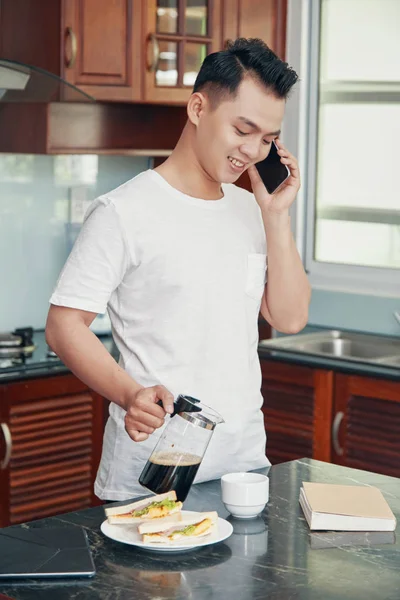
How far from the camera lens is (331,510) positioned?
184 cm

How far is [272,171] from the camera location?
7.77 ft

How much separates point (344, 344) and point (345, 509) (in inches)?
92.1

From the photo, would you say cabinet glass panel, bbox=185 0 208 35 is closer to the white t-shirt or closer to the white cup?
the white t-shirt

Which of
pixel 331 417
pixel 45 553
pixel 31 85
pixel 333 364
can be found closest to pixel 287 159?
pixel 45 553

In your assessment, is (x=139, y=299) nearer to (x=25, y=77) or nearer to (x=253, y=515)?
(x=253, y=515)

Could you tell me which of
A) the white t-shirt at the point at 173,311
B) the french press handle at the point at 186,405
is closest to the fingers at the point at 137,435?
the french press handle at the point at 186,405

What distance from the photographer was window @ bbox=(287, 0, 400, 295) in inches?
166

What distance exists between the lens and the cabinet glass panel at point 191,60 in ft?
12.9

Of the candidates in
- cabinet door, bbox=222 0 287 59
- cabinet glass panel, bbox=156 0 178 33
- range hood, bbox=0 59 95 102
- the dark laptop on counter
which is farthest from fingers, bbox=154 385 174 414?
cabinet door, bbox=222 0 287 59

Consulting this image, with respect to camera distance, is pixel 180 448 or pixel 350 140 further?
pixel 350 140

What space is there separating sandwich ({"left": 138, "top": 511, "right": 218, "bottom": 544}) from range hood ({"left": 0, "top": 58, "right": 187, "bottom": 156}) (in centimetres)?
191

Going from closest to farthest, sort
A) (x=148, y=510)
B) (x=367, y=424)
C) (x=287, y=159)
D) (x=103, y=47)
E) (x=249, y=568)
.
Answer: (x=249, y=568), (x=148, y=510), (x=287, y=159), (x=367, y=424), (x=103, y=47)

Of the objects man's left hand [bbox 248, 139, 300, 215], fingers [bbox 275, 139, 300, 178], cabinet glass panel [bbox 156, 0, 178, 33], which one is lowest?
man's left hand [bbox 248, 139, 300, 215]

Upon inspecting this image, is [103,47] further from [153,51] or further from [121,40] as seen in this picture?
[153,51]
